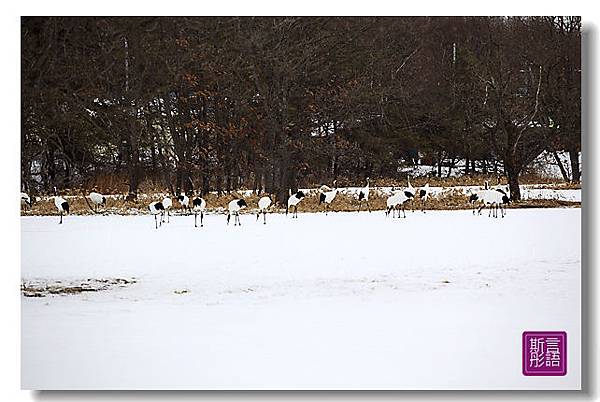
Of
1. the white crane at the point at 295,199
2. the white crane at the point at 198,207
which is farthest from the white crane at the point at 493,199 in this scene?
the white crane at the point at 198,207

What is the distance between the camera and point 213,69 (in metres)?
5.17

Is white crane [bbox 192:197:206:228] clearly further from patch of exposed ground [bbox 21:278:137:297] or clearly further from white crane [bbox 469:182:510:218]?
white crane [bbox 469:182:510:218]

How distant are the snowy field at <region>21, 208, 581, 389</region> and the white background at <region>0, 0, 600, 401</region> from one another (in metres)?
0.06

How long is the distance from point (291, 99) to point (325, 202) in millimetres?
589

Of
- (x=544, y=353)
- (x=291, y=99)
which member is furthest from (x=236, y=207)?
(x=544, y=353)

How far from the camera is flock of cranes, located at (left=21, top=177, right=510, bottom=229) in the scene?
5191 millimetres

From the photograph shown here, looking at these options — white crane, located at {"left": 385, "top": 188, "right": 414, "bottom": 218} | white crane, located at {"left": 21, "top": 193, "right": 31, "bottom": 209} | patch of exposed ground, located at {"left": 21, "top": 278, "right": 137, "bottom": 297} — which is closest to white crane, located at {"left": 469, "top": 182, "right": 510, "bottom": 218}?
white crane, located at {"left": 385, "top": 188, "right": 414, "bottom": 218}

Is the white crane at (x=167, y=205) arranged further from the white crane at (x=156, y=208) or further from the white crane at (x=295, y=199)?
the white crane at (x=295, y=199)

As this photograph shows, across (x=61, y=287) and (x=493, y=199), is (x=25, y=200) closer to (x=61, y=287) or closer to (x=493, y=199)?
(x=61, y=287)
